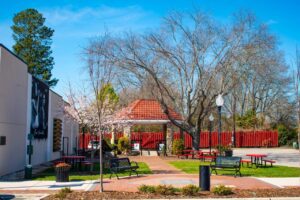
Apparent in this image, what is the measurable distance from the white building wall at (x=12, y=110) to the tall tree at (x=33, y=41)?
34913 millimetres

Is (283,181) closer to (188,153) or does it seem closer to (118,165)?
(118,165)

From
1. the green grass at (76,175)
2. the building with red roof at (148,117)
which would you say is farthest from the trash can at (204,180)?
the building with red roof at (148,117)

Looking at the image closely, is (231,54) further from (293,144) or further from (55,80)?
(55,80)

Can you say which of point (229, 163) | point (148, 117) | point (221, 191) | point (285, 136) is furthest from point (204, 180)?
point (285, 136)

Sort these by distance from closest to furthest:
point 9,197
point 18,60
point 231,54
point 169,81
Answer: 1. point 9,197
2. point 18,60
3. point 231,54
4. point 169,81

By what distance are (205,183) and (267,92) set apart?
4484cm

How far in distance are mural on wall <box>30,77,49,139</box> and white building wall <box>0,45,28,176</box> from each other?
139 centimetres

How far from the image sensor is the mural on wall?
→ 22188 millimetres

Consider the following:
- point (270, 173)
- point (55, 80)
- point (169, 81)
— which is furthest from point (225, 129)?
point (270, 173)

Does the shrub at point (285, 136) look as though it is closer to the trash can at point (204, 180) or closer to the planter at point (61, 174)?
the planter at point (61, 174)

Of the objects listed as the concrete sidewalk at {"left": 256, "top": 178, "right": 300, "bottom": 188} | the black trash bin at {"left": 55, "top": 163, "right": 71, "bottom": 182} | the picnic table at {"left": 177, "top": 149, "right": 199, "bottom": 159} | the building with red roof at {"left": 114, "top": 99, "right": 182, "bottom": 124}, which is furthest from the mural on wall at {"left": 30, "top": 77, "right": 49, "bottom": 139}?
the concrete sidewalk at {"left": 256, "top": 178, "right": 300, "bottom": 188}

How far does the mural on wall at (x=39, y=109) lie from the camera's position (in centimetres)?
2219

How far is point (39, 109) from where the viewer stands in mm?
23484

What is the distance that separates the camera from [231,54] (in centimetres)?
2775
